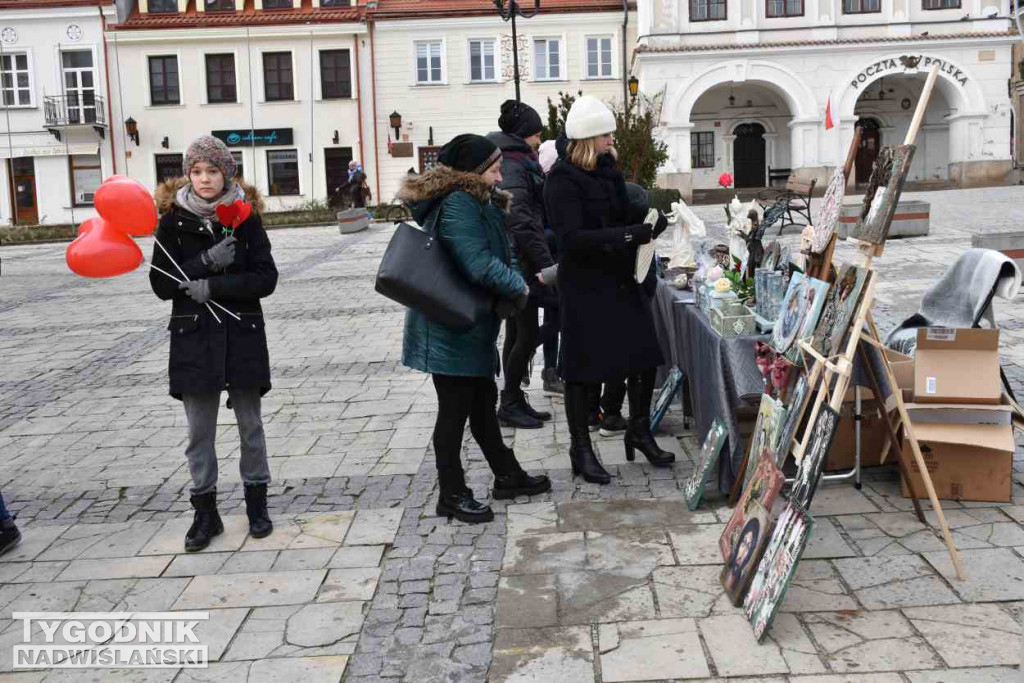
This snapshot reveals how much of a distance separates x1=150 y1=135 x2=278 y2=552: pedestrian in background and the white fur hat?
152 cm

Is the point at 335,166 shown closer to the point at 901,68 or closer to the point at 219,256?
the point at 901,68

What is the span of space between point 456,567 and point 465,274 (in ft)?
4.10

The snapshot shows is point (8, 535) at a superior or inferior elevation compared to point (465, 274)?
inferior

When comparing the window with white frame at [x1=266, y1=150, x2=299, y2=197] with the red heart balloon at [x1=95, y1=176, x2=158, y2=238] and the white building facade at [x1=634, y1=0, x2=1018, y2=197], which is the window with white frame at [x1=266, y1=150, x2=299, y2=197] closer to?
the white building facade at [x1=634, y1=0, x2=1018, y2=197]

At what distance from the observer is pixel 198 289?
4402 millimetres

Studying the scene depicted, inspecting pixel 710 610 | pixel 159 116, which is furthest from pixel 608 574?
pixel 159 116

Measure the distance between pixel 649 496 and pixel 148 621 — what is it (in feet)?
7.74

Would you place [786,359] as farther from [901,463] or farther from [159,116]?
[159,116]

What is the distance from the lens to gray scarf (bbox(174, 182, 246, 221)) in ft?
14.7

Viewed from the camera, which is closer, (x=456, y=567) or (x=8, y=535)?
(x=456, y=567)

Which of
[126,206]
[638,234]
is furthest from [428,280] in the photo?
[126,206]

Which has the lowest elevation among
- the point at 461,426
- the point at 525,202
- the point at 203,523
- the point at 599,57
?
the point at 203,523

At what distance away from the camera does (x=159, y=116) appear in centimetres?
3731

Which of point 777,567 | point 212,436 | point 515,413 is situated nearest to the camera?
point 777,567
